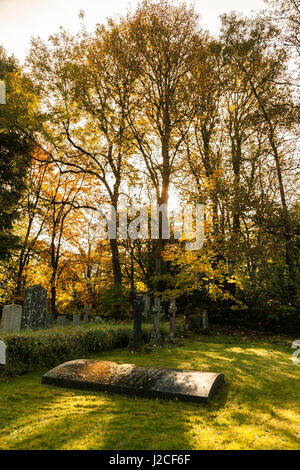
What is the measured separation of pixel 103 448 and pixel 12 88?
1457 centimetres

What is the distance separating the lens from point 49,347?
6.83 meters

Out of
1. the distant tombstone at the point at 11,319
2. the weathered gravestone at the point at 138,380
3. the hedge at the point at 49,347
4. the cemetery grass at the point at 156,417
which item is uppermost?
the distant tombstone at the point at 11,319

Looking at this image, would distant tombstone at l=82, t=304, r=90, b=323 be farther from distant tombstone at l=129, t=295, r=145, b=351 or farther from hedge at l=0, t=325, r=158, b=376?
distant tombstone at l=129, t=295, r=145, b=351

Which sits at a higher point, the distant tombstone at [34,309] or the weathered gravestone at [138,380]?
the distant tombstone at [34,309]

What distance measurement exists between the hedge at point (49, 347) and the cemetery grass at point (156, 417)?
32 centimetres

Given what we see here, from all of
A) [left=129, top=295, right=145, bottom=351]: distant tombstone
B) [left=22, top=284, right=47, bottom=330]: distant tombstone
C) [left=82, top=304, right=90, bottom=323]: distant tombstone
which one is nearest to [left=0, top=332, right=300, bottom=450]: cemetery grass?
[left=129, top=295, right=145, bottom=351]: distant tombstone

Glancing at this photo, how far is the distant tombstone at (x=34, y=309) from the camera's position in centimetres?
996

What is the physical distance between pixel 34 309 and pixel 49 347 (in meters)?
3.62

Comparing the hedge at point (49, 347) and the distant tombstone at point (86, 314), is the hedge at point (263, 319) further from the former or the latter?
the hedge at point (49, 347)

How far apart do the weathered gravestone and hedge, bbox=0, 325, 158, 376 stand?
95 cm

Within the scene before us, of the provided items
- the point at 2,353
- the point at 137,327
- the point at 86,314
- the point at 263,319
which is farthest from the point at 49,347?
the point at 263,319

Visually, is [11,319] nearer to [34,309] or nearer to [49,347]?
[34,309]

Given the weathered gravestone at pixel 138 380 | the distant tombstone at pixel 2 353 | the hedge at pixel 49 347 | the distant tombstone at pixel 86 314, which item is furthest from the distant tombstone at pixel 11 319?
the distant tombstone at pixel 86 314

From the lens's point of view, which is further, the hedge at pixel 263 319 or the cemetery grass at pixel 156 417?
the hedge at pixel 263 319
